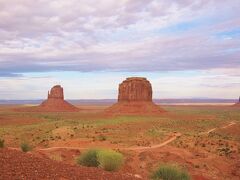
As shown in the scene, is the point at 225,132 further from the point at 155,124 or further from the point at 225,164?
the point at 225,164

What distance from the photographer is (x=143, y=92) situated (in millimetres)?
96750

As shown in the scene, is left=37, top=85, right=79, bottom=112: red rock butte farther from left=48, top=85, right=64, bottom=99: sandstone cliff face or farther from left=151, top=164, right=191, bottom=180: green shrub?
left=151, top=164, right=191, bottom=180: green shrub

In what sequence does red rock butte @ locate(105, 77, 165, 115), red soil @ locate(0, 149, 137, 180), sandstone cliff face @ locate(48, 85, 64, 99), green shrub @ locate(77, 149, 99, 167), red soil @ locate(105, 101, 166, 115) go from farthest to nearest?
sandstone cliff face @ locate(48, 85, 64, 99), red rock butte @ locate(105, 77, 165, 115), red soil @ locate(105, 101, 166, 115), green shrub @ locate(77, 149, 99, 167), red soil @ locate(0, 149, 137, 180)

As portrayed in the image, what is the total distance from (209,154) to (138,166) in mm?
10074

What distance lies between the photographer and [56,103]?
135 metres

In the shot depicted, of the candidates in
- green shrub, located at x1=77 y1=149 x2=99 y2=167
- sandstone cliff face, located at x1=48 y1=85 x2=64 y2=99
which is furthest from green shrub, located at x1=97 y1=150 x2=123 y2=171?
sandstone cliff face, located at x1=48 y1=85 x2=64 y2=99

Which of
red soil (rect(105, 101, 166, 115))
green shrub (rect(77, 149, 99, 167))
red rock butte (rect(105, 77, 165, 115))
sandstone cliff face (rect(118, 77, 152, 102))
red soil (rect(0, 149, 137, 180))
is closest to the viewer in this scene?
red soil (rect(0, 149, 137, 180))

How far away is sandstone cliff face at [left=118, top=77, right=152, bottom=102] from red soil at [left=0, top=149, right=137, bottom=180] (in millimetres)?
81783

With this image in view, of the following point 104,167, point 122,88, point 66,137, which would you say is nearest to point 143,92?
point 122,88

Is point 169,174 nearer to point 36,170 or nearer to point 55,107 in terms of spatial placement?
point 36,170

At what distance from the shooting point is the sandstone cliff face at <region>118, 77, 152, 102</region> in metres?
96.1

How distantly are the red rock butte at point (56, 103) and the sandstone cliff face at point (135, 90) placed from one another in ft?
120

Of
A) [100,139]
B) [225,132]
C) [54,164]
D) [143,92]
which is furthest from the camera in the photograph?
[143,92]

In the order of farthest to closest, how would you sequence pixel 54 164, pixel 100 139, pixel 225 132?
pixel 225 132 < pixel 100 139 < pixel 54 164
